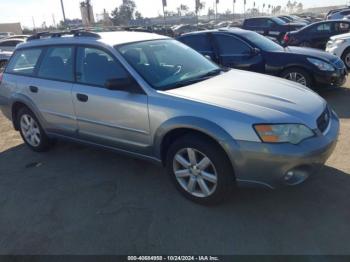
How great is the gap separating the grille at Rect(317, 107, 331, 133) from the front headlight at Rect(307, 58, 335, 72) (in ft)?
12.2

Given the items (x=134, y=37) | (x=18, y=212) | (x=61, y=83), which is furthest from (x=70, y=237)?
(x=134, y=37)

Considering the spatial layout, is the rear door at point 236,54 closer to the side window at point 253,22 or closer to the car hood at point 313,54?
the car hood at point 313,54

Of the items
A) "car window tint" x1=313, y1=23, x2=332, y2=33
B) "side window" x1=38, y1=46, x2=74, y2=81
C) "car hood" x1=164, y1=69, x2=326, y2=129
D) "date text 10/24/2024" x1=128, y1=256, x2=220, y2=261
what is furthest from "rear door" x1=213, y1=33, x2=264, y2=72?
"car window tint" x1=313, y1=23, x2=332, y2=33

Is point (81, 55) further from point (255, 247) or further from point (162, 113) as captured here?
point (255, 247)

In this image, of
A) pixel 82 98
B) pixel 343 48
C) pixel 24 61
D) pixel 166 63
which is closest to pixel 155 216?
pixel 82 98

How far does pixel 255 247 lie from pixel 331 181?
1395 millimetres

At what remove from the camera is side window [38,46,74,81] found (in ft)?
14.4

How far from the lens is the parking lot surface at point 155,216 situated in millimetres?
2957

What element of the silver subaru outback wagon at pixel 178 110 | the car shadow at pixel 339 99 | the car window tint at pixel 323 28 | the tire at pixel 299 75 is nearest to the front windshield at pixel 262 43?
the tire at pixel 299 75

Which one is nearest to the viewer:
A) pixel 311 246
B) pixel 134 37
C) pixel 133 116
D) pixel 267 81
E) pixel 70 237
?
pixel 311 246

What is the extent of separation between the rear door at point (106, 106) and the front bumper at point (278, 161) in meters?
1.10

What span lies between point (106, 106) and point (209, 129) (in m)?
1.34

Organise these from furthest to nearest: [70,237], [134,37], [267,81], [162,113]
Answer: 1. [134,37]
2. [267,81]
3. [162,113]
4. [70,237]

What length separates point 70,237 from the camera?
3.20 meters
